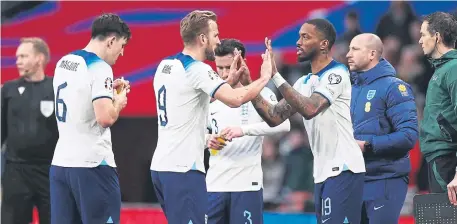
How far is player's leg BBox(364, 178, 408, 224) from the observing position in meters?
8.77

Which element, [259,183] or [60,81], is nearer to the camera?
[60,81]

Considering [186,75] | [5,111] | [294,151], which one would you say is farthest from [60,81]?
[294,151]

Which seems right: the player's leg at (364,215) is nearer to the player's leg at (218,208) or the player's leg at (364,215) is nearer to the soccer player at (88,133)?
the player's leg at (218,208)

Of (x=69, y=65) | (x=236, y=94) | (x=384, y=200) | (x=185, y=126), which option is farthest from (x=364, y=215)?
(x=69, y=65)

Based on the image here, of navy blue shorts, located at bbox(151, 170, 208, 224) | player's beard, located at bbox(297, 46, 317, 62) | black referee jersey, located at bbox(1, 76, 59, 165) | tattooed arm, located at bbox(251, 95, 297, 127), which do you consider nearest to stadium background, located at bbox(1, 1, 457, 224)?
black referee jersey, located at bbox(1, 76, 59, 165)

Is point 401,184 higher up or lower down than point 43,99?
lower down

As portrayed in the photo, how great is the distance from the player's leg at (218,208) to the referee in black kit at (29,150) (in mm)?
2052

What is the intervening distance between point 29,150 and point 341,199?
3874 millimetres

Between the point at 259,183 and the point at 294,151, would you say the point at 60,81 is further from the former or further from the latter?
the point at 294,151

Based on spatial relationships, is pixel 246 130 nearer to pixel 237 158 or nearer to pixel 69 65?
pixel 237 158

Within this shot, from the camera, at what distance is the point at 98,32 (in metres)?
7.74

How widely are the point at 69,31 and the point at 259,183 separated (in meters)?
7.98

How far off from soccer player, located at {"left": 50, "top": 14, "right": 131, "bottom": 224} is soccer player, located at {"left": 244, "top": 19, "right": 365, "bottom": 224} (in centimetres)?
144

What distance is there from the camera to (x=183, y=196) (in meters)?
7.43
